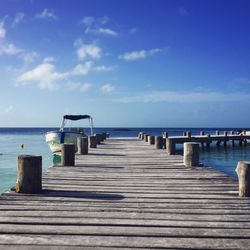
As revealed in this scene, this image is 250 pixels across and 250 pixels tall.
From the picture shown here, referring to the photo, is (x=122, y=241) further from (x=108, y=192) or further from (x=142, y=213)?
(x=108, y=192)

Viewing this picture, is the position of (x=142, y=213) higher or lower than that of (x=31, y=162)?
lower

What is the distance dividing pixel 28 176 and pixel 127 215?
2662 millimetres

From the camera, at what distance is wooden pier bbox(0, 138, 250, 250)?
4.86 meters

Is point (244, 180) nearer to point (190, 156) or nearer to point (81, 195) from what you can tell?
point (81, 195)

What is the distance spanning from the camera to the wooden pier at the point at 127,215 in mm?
4855

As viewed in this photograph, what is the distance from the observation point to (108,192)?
8094 millimetres

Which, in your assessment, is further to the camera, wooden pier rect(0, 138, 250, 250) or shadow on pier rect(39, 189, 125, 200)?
shadow on pier rect(39, 189, 125, 200)

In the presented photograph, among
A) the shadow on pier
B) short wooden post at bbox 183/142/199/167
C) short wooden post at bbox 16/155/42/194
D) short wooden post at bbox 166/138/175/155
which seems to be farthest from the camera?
short wooden post at bbox 166/138/175/155

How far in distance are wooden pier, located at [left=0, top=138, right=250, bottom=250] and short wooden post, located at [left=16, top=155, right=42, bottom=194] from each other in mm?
232

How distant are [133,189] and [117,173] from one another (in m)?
2.86

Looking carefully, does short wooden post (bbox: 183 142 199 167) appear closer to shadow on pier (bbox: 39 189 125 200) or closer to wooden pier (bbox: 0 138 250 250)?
wooden pier (bbox: 0 138 250 250)

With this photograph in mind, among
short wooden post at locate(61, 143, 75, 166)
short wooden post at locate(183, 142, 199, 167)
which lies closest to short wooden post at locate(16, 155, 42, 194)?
short wooden post at locate(61, 143, 75, 166)

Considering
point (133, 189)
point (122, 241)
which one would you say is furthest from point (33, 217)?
point (133, 189)

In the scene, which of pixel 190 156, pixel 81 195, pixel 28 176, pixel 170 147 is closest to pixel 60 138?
pixel 170 147
